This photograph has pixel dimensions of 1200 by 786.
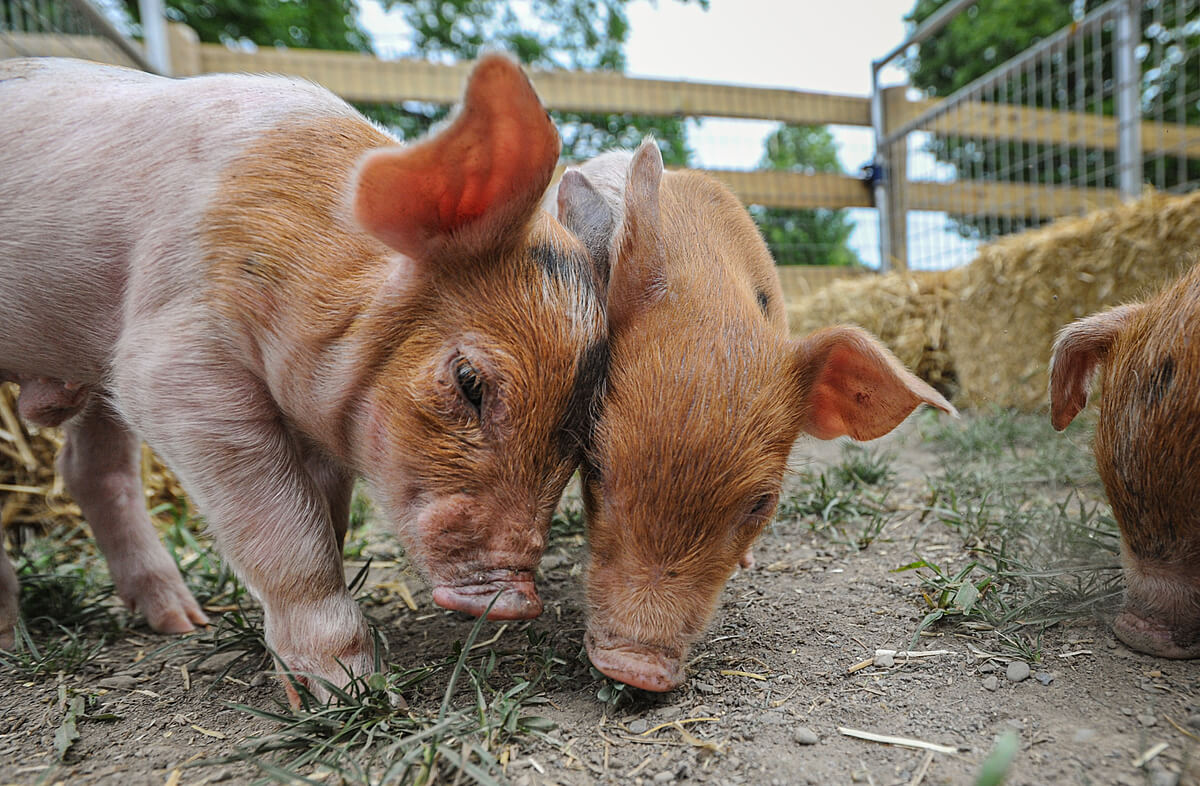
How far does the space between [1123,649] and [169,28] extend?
769 centimetres

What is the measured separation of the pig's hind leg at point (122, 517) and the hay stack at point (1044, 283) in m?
4.29

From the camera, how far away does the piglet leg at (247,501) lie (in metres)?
1.71

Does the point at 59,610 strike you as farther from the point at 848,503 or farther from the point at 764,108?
the point at 764,108

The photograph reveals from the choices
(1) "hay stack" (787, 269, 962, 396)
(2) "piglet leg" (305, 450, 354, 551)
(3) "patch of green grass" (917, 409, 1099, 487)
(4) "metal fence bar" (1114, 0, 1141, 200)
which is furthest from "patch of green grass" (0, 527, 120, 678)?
(4) "metal fence bar" (1114, 0, 1141, 200)

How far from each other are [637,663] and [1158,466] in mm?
1197

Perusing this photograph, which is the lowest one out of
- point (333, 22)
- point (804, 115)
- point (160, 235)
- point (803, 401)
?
point (803, 401)

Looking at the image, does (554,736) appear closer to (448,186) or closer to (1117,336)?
(448,186)

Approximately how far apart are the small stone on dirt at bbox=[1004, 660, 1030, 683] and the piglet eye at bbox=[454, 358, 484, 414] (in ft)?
4.09

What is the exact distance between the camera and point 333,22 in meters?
12.6

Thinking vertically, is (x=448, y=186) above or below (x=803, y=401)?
above

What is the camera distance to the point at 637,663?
1.66 meters

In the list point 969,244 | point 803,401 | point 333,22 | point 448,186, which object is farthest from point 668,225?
point 333,22

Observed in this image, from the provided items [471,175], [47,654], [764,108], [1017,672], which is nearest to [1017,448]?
[1017,672]

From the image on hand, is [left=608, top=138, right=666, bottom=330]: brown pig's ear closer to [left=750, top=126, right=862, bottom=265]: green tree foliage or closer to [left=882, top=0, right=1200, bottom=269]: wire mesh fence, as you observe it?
[left=750, top=126, right=862, bottom=265]: green tree foliage
